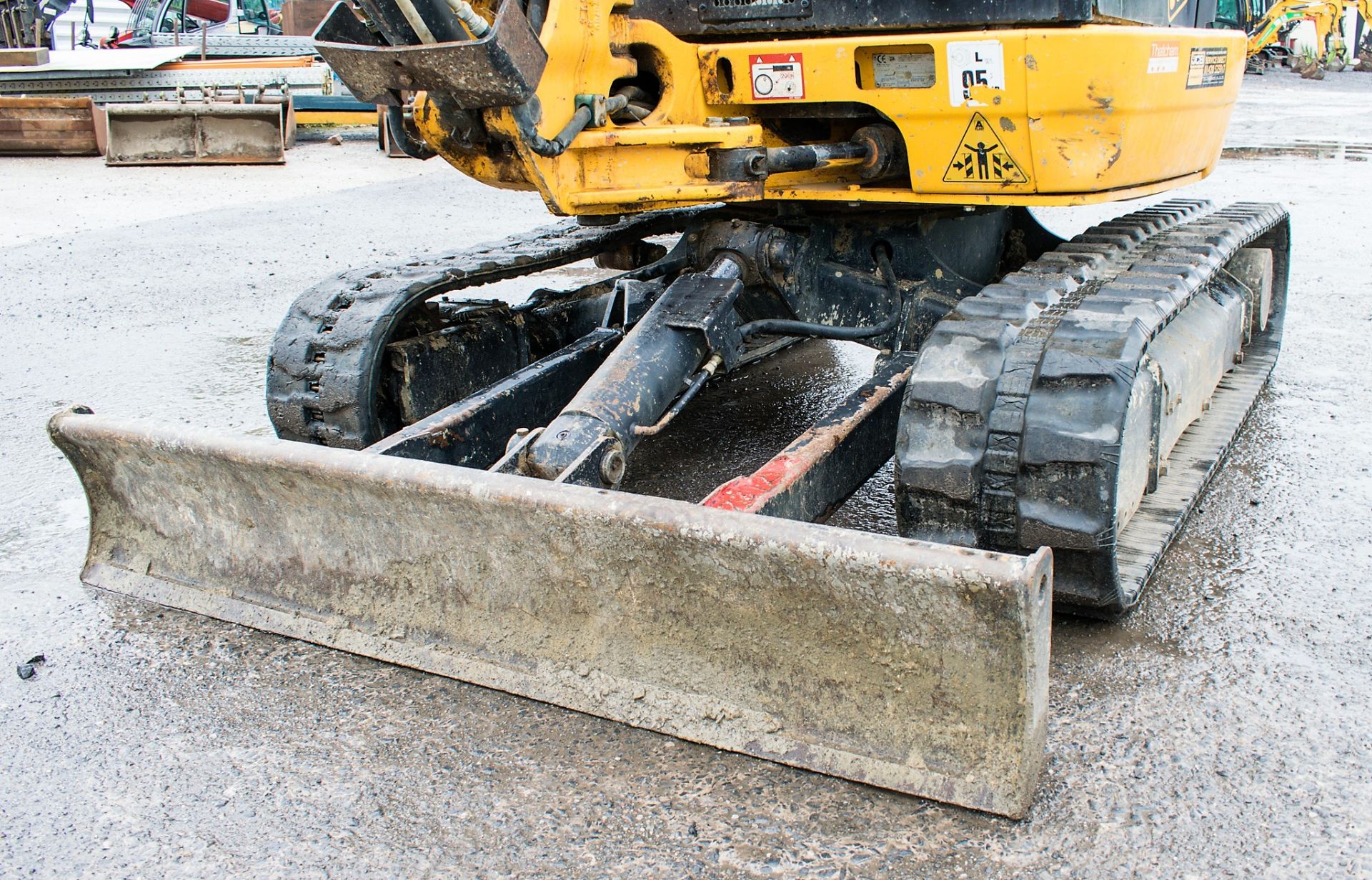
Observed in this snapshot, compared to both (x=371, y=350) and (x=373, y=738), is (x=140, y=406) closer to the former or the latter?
(x=371, y=350)

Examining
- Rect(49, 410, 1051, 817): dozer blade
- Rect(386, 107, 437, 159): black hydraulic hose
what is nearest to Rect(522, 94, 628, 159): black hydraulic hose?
Rect(386, 107, 437, 159): black hydraulic hose

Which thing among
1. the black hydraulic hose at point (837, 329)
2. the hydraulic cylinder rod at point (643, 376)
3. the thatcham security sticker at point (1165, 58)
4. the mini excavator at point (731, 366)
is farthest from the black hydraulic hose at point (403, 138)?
the thatcham security sticker at point (1165, 58)

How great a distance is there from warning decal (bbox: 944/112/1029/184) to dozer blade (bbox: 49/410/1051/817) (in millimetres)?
1613

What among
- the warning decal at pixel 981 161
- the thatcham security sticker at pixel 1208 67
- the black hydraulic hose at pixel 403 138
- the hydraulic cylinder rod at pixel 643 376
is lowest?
the hydraulic cylinder rod at pixel 643 376

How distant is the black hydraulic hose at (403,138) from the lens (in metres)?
3.43

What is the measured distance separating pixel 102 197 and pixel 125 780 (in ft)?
33.5

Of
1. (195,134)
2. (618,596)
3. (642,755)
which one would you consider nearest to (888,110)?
(618,596)

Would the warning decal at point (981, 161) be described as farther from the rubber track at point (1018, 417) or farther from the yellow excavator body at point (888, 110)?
the rubber track at point (1018, 417)

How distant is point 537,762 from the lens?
2.63m

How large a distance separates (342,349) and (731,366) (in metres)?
1.26

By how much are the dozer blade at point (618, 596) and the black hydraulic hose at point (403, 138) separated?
1049 millimetres

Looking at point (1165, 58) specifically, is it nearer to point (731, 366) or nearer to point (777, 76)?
point (777, 76)

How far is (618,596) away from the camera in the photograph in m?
2.65

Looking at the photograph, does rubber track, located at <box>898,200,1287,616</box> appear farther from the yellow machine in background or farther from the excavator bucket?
the yellow machine in background
